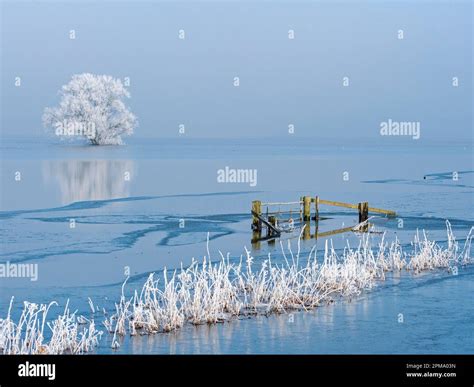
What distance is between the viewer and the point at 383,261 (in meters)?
19.5

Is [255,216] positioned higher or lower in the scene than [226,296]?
higher

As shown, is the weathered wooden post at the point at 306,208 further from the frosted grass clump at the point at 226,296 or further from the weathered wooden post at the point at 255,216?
the frosted grass clump at the point at 226,296

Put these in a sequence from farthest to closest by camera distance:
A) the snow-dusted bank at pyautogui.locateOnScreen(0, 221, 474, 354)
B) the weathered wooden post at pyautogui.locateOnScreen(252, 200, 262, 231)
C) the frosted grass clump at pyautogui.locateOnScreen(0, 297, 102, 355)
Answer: the weathered wooden post at pyautogui.locateOnScreen(252, 200, 262, 231) < the snow-dusted bank at pyautogui.locateOnScreen(0, 221, 474, 354) < the frosted grass clump at pyautogui.locateOnScreen(0, 297, 102, 355)

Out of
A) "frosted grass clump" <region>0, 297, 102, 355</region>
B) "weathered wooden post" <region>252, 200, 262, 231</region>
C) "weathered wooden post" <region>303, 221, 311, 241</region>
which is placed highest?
"weathered wooden post" <region>252, 200, 262, 231</region>

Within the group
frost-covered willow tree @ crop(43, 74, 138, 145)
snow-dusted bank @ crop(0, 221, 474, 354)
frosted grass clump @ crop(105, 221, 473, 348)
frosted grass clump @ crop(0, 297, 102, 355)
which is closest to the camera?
frosted grass clump @ crop(0, 297, 102, 355)

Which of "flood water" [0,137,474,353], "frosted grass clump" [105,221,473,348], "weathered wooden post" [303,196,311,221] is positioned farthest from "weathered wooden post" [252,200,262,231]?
"frosted grass clump" [105,221,473,348]

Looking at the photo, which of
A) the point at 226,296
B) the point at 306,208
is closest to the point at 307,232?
the point at 306,208

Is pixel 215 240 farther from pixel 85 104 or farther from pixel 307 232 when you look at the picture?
pixel 85 104

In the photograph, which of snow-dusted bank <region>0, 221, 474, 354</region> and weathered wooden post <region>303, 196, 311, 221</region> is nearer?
snow-dusted bank <region>0, 221, 474, 354</region>

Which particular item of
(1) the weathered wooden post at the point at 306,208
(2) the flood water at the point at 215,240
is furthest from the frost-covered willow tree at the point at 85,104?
(1) the weathered wooden post at the point at 306,208

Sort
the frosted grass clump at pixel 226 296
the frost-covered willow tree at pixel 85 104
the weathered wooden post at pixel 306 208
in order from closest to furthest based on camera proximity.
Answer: the frosted grass clump at pixel 226 296
the weathered wooden post at pixel 306 208
the frost-covered willow tree at pixel 85 104

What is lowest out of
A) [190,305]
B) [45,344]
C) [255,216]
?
[45,344]

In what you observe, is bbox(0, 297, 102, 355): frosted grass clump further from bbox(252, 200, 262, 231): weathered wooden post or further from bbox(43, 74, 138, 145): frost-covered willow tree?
bbox(43, 74, 138, 145): frost-covered willow tree
